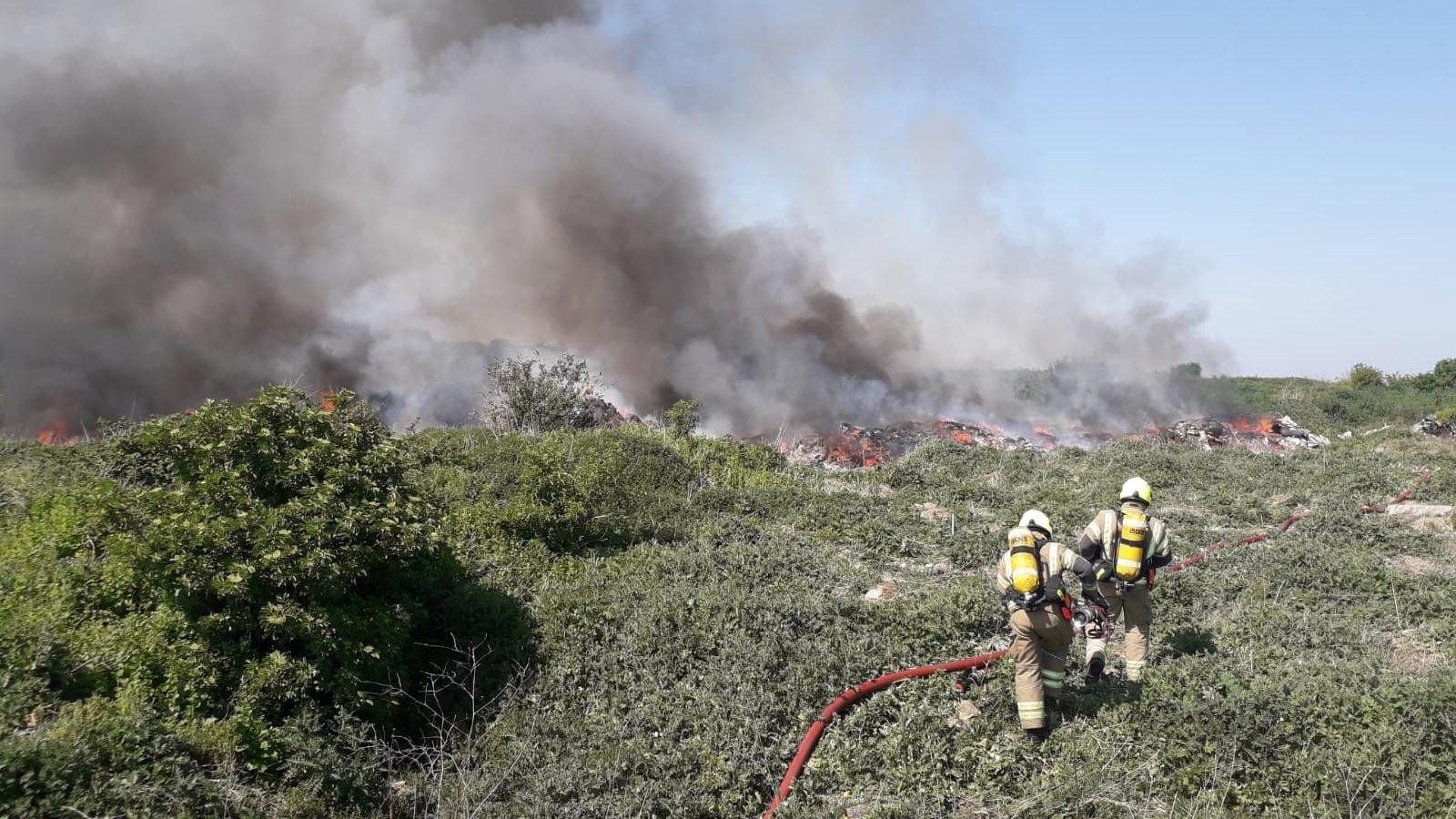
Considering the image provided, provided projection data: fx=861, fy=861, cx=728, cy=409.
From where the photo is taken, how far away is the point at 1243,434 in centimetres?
2523

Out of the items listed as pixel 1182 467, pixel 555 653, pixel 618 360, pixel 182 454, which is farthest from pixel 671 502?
pixel 618 360

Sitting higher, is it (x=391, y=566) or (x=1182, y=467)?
(x=1182, y=467)

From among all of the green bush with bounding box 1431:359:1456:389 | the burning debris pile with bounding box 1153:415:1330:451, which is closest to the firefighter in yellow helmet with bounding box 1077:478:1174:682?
the burning debris pile with bounding box 1153:415:1330:451

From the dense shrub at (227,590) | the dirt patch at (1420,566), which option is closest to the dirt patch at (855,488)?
the dirt patch at (1420,566)

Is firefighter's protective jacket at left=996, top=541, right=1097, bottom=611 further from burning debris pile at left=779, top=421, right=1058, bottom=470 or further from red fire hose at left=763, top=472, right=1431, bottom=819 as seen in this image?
burning debris pile at left=779, top=421, right=1058, bottom=470

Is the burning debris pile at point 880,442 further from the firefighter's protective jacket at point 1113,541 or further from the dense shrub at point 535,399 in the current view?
the firefighter's protective jacket at point 1113,541

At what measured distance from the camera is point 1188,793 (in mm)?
5359

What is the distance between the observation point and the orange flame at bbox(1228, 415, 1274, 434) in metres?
25.6

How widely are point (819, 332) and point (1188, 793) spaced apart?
22.3 meters

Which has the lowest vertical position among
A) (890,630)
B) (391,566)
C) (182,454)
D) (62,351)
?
(890,630)

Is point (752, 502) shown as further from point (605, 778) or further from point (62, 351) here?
point (62, 351)

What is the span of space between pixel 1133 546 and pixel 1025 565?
4.82 ft

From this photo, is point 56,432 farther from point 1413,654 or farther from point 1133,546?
point 1413,654

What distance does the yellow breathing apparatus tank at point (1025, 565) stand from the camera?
19.9 feet
